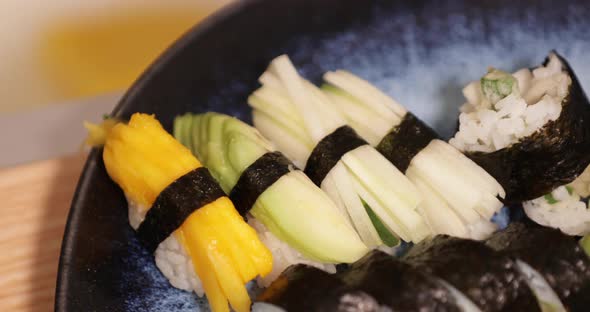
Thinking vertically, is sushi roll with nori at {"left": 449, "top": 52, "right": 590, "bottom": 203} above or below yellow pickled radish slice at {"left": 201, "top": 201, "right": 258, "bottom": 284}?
above

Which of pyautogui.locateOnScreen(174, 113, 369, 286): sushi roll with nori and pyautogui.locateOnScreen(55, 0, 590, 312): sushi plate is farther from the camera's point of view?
pyautogui.locateOnScreen(55, 0, 590, 312): sushi plate

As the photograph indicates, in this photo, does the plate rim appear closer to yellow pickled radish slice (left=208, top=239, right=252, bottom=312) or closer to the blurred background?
yellow pickled radish slice (left=208, top=239, right=252, bottom=312)

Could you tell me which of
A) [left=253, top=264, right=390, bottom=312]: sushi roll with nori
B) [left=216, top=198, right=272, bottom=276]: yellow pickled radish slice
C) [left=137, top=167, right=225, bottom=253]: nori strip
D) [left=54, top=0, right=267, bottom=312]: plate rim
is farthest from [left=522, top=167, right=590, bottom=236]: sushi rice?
[left=54, top=0, right=267, bottom=312]: plate rim

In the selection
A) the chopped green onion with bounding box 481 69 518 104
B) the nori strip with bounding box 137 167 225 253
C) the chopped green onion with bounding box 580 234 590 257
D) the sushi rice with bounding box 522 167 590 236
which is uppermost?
the chopped green onion with bounding box 481 69 518 104

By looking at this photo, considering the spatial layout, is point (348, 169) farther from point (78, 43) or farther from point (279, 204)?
point (78, 43)

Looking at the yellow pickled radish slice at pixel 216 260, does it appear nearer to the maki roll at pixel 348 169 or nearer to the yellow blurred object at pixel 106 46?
the maki roll at pixel 348 169

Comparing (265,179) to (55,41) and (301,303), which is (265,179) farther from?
(55,41)

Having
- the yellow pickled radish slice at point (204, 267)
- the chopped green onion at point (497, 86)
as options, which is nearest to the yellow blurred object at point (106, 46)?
the yellow pickled radish slice at point (204, 267)
